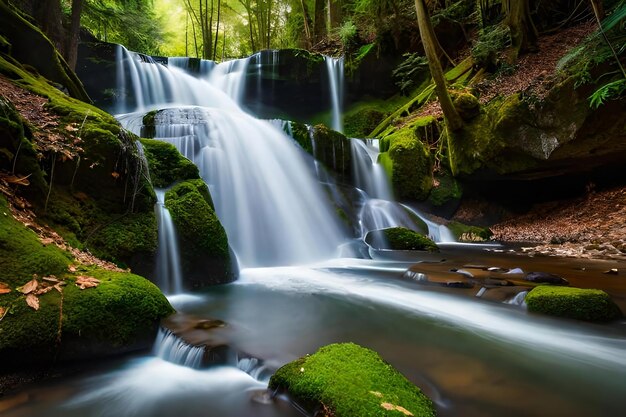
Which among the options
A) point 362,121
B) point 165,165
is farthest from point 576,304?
point 362,121

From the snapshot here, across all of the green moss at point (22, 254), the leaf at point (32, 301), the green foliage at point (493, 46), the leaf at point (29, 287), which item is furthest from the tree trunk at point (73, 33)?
the green foliage at point (493, 46)

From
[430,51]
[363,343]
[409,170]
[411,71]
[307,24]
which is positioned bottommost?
[363,343]

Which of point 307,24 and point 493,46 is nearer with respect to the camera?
point 493,46

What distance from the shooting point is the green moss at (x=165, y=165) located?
19.4 ft

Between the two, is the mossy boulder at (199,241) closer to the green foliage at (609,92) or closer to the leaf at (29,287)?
the leaf at (29,287)

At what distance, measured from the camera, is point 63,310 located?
274 centimetres

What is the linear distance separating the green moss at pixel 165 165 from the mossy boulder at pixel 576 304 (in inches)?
205

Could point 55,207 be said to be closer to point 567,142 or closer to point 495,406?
point 495,406

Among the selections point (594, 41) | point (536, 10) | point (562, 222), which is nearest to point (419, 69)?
point (536, 10)

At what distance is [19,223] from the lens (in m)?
3.19

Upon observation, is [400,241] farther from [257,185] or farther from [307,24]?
[307,24]

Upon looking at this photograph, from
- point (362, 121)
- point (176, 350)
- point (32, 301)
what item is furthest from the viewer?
point (362, 121)

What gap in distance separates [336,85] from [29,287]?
53.1ft

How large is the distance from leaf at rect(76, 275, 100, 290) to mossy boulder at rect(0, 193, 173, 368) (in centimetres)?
3
